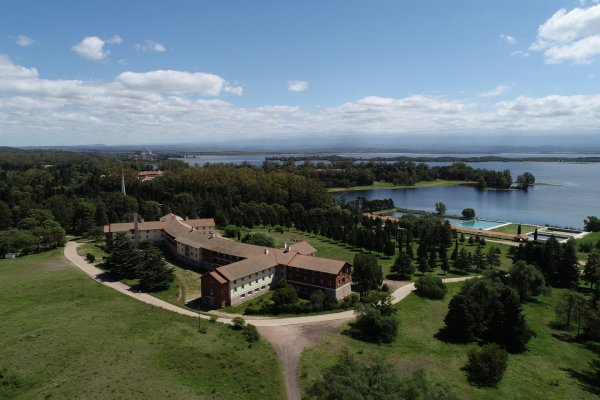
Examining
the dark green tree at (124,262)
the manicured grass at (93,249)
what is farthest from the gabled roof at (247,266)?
the manicured grass at (93,249)

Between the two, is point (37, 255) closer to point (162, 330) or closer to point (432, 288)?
point (162, 330)

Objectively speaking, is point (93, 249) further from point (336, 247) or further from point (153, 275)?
point (336, 247)

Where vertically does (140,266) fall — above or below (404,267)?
above

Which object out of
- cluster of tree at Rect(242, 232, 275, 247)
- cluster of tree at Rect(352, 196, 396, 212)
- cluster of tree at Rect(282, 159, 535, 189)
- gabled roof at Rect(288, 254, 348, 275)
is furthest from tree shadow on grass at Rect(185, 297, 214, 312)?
cluster of tree at Rect(282, 159, 535, 189)

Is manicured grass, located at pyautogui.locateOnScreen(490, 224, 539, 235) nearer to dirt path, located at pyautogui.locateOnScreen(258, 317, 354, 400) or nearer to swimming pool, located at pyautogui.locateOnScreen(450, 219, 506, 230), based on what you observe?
swimming pool, located at pyautogui.locateOnScreen(450, 219, 506, 230)

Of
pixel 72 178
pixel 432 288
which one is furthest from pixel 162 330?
pixel 72 178

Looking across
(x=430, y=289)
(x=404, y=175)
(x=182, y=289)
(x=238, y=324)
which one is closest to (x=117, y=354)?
(x=238, y=324)
